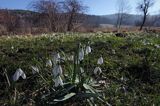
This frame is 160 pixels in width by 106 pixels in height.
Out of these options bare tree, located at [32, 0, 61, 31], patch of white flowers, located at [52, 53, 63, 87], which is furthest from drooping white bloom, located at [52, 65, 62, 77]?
bare tree, located at [32, 0, 61, 31]

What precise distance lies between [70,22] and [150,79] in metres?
24.2

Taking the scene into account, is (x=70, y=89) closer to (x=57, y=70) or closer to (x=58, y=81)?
(x=58, y=81)

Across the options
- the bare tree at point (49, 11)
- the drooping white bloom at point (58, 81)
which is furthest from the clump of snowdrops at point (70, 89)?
the bare tree at point (49, 11)

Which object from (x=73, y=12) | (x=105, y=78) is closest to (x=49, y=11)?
(x=73, y=12)

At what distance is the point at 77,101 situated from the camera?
3.96 meters

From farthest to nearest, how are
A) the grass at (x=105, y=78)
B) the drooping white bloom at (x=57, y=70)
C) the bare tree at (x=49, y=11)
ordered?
1. the bare tree at (x=49, y=11)
2. the grass at (x=105, y=78)
3. the drooping white bloom at (x=57, y=70)

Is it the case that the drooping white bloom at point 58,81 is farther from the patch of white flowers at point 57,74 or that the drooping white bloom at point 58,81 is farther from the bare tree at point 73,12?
the bare tree at point 73,12

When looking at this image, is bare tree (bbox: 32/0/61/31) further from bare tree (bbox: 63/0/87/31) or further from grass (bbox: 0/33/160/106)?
grass (bbox: 0/33/160/106)

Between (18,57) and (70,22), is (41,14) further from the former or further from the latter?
(18,57)

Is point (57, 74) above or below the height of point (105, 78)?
above

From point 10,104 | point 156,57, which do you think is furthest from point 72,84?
point 156,57

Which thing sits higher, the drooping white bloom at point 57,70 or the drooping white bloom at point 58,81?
the drooping white bloom at point 57,70

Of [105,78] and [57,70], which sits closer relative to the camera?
[57,70]

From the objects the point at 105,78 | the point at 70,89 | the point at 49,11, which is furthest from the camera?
the point at 49,11
